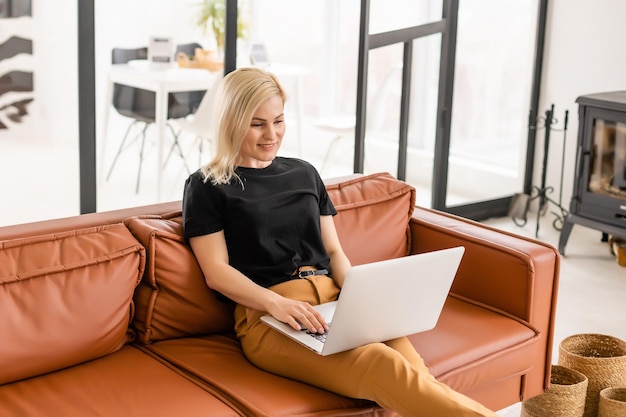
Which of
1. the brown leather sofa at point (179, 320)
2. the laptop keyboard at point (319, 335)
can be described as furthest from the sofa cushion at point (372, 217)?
→ the laptop keyboard at point (319, 335)

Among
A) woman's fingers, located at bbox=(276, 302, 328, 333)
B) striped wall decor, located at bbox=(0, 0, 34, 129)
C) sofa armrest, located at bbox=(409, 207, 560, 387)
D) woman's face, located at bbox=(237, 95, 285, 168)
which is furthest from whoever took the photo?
striped wall decor, located at bbox=(0, 0, 34, 129)

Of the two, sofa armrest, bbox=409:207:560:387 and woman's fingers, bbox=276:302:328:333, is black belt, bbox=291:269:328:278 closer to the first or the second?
woman's fingers, bbox=276:302:328:333

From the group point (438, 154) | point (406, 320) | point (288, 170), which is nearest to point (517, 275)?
point (406, 320)

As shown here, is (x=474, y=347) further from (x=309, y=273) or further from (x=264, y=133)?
(x=264, y=133)

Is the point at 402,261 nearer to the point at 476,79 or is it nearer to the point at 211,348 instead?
the point at 211,348

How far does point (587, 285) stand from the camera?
423 cm

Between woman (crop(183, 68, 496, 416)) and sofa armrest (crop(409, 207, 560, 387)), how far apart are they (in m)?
0.46

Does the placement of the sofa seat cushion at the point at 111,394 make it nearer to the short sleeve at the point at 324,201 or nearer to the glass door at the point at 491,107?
the short sleeve at the point at 324,201

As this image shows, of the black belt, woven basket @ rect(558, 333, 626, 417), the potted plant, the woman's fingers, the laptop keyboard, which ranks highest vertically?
the potted plant

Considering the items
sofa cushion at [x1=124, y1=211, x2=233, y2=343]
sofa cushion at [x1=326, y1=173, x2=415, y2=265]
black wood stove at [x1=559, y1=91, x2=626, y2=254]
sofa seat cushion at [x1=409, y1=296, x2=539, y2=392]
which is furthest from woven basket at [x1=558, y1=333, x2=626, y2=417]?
black wood stove at [x1=559, y1=91, x2=626, y2=254]

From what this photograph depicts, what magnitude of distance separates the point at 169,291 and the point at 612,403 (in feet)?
4.67

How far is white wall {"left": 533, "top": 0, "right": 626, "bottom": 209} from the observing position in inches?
186

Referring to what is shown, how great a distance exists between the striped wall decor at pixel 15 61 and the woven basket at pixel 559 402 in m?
2.01

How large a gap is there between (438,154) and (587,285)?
3.39ft
